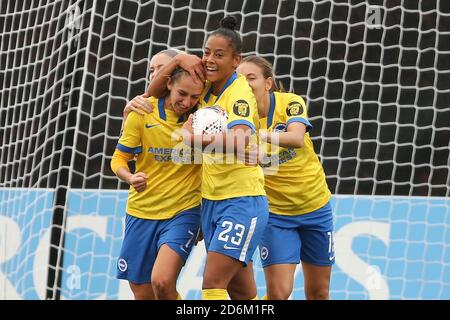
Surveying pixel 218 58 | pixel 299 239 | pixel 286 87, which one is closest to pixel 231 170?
pixel 218 58

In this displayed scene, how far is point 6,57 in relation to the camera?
288 inches

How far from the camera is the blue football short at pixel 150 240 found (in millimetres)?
5105

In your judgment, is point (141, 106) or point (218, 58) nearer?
point (218, 58)

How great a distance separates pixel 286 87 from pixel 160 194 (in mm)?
2640

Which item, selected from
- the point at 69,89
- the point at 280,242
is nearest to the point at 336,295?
the point at 280,242

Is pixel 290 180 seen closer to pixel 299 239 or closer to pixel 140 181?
pixel 299 239

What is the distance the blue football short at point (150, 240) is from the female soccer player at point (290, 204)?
2.18 feet

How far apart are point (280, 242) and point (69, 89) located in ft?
6.45

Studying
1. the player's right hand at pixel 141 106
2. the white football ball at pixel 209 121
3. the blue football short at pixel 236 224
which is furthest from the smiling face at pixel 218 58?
the blue football short at pixel 236 224

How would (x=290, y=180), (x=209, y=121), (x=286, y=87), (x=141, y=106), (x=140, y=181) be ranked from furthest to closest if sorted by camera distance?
1. (x=286, y=87)
2. (x=290, y=180)
3. (x=141, y=106)
4. (x=140, y=181)
5. (x=209, y=121)

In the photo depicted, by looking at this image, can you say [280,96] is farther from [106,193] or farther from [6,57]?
[6,57]

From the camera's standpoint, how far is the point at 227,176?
197 inches

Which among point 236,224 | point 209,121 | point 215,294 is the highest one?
point 209,121

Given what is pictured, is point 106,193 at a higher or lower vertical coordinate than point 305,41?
lower
